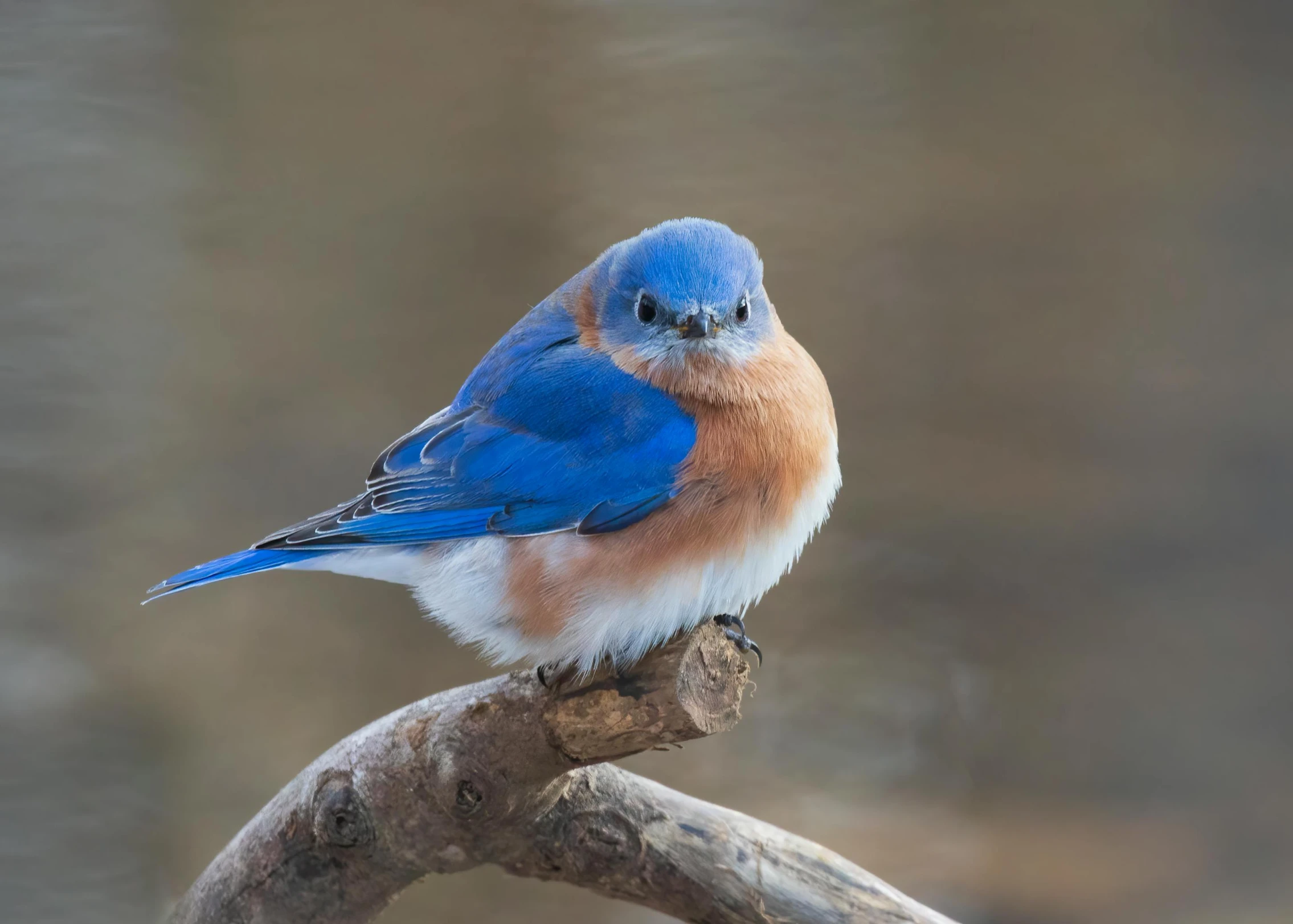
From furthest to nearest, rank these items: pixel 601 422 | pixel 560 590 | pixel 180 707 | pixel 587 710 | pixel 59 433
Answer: pixel 180 707 → pixel 59 433 → pixel 601 422 → pixel 560 590 → pixel 587 710

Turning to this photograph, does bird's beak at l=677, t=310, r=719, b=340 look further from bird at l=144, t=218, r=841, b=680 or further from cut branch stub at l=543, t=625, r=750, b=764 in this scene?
cut branch stub at l=543, t=625, r=750, b=764

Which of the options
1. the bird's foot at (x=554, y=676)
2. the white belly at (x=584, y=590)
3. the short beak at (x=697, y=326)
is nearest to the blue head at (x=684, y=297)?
the short beak at (x=697, y=326)

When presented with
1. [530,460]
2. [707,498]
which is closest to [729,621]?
[707,498]

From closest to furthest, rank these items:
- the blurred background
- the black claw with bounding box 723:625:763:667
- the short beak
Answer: the black claw with bounding box 723:625:763:667, the short beak, the blurred background

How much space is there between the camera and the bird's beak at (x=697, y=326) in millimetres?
1971

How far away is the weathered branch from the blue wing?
0.28 m

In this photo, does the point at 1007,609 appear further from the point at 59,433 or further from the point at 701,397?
the point at 59,433

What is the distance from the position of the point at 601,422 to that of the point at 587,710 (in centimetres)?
52

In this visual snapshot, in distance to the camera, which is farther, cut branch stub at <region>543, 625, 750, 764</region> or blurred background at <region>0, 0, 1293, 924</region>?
blurred background at <region>0, 0, 1293, 924</region>

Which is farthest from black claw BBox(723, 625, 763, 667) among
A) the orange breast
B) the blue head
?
the blue head

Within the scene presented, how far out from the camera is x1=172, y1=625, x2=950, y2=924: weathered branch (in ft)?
5.86

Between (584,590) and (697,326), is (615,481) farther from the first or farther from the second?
(697,326)

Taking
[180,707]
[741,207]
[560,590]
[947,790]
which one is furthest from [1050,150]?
[180,707]

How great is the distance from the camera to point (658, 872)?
1.93 metres
